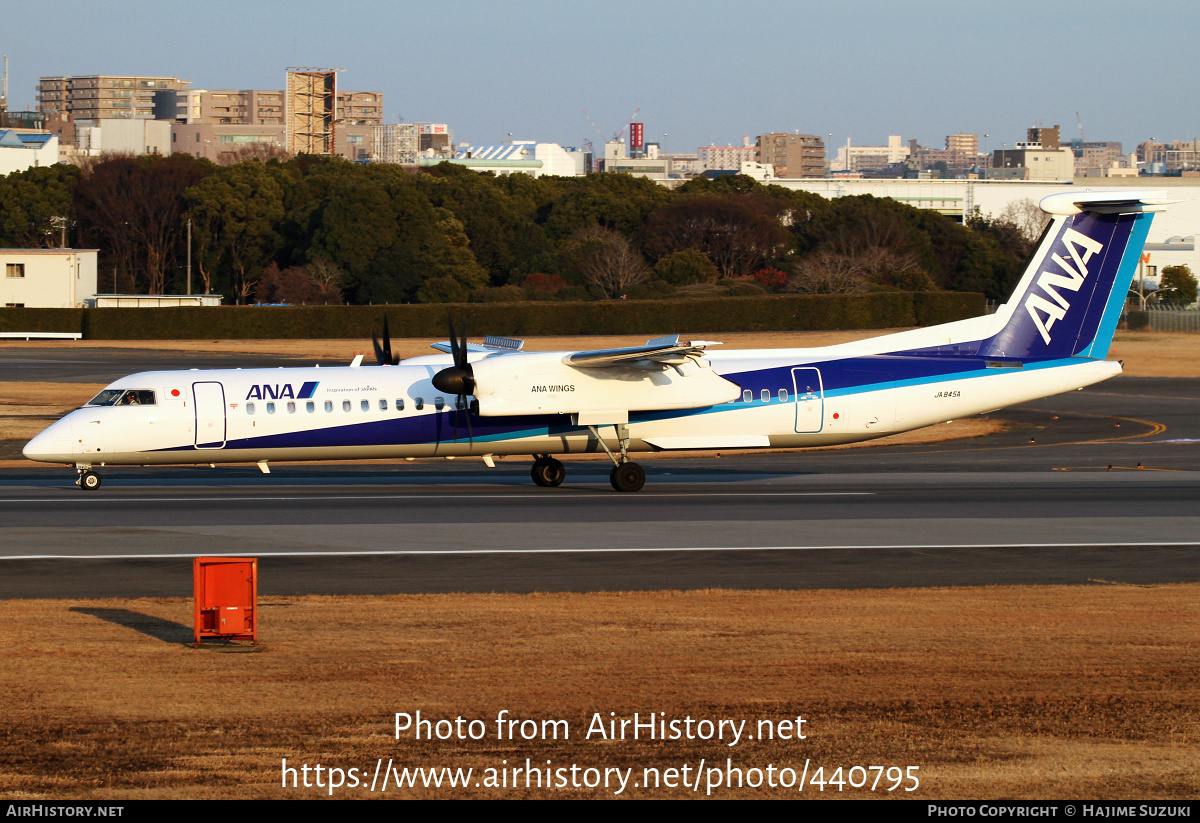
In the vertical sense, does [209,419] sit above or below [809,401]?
below

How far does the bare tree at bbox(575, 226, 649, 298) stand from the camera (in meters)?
94.6

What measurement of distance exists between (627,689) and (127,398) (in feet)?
54.6

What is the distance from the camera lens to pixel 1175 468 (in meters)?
30.3

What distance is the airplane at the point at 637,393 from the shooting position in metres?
24.1

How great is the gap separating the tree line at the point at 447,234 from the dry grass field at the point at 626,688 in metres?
77.9

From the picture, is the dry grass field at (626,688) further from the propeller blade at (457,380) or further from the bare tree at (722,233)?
the bare tree at (722,233)

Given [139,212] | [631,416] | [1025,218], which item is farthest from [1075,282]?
[1025,218]

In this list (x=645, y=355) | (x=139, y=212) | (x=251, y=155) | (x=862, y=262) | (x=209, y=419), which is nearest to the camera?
(x=645, y=355)

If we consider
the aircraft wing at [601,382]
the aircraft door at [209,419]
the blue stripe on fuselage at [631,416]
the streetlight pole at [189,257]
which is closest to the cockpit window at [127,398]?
the aircraft door at [209,419]

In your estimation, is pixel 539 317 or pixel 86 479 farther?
pixel 539 317

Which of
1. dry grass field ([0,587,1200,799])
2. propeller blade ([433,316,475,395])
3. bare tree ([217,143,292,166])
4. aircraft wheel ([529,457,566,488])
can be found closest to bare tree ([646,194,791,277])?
bare tree ([217,143,292,166])

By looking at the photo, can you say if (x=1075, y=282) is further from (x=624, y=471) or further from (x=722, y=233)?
(x=722, y=233)

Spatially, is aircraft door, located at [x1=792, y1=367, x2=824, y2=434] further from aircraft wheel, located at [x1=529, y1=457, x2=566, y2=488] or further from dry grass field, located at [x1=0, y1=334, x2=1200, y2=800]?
dry grass field, located at [x1=0, y1=334, x2=1200, y2=800]

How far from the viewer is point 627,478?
25359 mm
